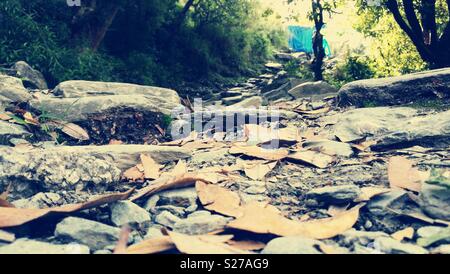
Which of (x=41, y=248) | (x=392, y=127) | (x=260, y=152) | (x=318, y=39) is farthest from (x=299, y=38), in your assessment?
(x=41, y=248)

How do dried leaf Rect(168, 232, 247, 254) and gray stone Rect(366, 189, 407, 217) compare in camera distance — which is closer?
dried leaf Rect(168, 232, 247, 254)

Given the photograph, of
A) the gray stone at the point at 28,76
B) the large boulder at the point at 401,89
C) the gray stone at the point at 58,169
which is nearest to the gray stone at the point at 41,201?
the gray stone at the point at 58,169

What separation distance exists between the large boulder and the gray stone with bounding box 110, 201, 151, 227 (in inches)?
169

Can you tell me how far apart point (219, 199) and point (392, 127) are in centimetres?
273

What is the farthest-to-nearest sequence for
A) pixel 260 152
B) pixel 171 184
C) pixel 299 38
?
1. pixel 299 38
2. pixel 260 152
3. pixel 171 184

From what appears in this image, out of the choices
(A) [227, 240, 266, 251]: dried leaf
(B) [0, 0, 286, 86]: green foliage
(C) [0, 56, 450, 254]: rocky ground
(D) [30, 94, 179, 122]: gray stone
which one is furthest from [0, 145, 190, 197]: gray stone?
(B) [0, 0, 286, 86]: green foliage

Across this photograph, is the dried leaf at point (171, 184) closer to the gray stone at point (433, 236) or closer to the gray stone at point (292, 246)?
the gray stone at point (292, 246)

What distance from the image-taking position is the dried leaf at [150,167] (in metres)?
3.81

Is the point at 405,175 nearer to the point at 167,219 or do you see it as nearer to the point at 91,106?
the point at 167,219

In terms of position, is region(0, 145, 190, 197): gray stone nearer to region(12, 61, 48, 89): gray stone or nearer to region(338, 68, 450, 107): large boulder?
region(338, 68, 450, 107): large boulder

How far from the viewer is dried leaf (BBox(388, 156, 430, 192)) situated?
123 inches

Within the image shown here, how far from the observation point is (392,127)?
503cm
